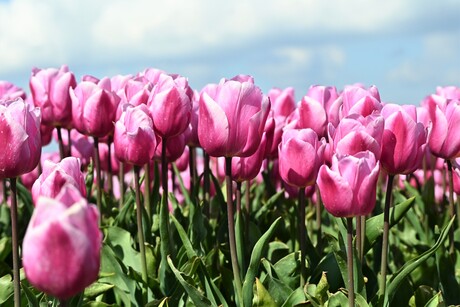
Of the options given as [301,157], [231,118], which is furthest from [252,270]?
[231,118]

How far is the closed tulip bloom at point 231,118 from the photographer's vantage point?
2.79 metres

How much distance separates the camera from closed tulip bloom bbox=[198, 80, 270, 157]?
279 cm

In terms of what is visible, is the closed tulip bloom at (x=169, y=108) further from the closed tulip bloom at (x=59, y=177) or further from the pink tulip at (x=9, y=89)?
the pink tulip at (x=9, y=89)

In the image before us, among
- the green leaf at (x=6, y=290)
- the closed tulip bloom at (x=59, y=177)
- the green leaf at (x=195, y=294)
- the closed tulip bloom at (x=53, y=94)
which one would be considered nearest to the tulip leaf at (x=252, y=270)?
the green leaf at (x=195, y=294)

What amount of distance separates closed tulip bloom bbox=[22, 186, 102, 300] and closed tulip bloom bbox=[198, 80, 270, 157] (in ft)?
3.97

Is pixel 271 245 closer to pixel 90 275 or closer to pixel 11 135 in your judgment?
pixel 11 135

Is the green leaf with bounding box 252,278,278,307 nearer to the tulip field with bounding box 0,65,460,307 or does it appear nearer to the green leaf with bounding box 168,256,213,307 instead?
the tulip field with bounding box 0,65,460,307

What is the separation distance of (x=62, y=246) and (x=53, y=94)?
2740 mm

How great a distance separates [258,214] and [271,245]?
1.34ft

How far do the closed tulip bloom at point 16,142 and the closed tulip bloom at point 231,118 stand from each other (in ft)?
2.00

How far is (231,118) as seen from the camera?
2.80 meters

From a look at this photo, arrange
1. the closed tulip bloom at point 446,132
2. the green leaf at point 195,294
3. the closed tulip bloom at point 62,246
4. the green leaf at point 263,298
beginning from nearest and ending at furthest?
the closed tulip bloom at point 62,246 → the green leaf at point 195,294 → the green leaf at point 263,298 → the closed tulip bloom at point 446,132

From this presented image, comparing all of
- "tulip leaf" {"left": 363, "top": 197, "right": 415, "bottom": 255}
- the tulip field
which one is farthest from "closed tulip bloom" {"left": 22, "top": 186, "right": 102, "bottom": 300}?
"tulip leaf" {"left": 363, "top": 197, "right": 415, "bottom": 255}

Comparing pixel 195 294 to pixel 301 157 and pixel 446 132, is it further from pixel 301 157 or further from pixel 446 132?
pixel 446 132
